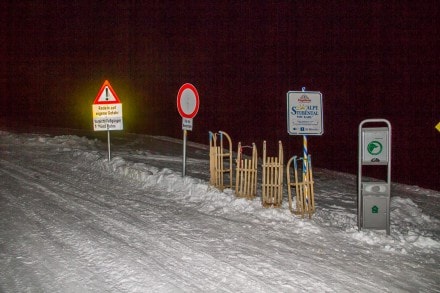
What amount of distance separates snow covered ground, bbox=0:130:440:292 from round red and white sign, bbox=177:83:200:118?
1.76 meters

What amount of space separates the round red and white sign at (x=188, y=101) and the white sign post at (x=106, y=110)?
287 cm

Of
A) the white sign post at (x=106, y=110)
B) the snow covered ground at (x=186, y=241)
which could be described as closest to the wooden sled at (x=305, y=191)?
the snow covered ground at (x=186, y=241)

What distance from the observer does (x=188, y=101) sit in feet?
31.7

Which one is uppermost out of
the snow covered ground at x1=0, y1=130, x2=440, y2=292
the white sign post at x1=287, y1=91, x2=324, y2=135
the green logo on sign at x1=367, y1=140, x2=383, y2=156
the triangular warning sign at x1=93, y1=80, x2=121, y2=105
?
the triangular warning sign at x1=93, y1=80, x2=121, y2=105

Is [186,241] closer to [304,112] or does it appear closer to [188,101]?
[304,112]

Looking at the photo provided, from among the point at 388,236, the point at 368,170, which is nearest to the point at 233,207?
the point at 388,236

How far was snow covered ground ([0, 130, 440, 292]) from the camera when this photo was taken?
4.79 metres

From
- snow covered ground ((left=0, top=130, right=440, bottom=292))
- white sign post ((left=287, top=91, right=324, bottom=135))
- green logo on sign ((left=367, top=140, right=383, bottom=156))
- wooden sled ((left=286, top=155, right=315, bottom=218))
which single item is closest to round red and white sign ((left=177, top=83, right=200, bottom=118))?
snow covered ground ((left=0, top=130, right=440, bottom=292))

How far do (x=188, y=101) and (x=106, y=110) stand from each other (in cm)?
340

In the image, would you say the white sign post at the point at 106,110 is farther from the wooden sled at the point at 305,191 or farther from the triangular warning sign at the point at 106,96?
the wooden sled at the point at 305,191

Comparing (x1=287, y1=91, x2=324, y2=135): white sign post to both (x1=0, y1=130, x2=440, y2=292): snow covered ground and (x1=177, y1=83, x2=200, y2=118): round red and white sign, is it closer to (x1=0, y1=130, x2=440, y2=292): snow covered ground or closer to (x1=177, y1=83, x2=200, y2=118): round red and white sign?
(x1=0, y1=130, x2=440, y2=292): snow covered ground

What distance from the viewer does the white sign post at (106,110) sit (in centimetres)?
1163

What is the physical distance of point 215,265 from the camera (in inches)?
206

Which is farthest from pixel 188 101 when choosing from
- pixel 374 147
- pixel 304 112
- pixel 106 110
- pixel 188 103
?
pixel 374 147
